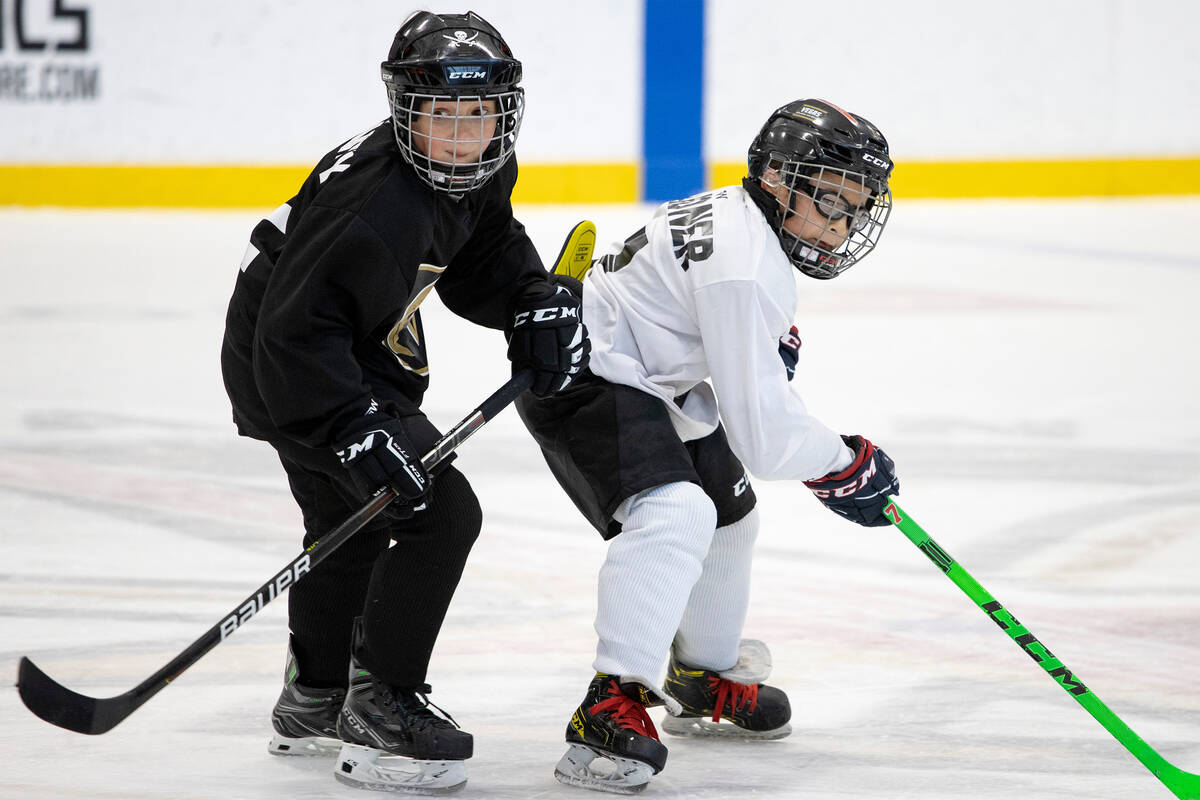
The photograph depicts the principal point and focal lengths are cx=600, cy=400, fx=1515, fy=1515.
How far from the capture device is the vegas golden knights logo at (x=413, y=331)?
1970mm

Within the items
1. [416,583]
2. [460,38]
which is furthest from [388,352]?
[460,38]

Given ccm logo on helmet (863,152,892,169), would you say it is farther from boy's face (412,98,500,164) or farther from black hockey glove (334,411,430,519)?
black hockey glove (334,411,430,519)

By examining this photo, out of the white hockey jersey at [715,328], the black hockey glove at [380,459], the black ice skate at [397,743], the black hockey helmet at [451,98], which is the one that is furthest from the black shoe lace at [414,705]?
the black hockey helmet at [451,98]

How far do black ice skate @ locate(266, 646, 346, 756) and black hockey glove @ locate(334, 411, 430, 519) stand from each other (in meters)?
0.39

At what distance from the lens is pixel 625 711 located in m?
1.98

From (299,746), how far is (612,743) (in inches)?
17.2

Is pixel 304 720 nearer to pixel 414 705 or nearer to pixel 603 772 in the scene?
pixel 414 705

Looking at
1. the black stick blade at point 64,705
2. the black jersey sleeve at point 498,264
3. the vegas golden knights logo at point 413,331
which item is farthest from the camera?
the black jersey sleeve at point 498,264

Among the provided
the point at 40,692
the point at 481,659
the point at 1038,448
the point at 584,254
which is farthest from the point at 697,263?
the point at 1038,448

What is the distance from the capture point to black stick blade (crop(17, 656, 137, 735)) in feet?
5.75

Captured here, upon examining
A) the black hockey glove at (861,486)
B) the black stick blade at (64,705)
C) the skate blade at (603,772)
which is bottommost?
the skate blade at (603,772)

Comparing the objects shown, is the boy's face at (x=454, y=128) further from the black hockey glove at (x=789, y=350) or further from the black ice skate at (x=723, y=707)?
the black ice skate at (x=723, y=707)

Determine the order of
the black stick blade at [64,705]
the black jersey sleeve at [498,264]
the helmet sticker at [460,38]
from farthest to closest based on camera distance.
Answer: the black jersey sleeve at [498,264], the helmet sticker at [460,38], the black stick blade at [64,705]

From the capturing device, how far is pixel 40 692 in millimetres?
1772
